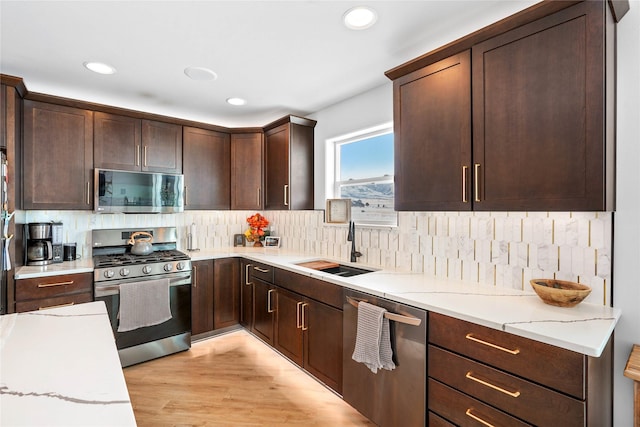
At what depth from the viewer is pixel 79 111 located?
2.92 metres

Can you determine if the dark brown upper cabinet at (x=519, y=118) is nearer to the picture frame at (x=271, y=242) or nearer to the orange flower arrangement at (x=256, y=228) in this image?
the picture frame at (x=271, y=242)

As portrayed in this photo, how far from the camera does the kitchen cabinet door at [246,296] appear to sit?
3.36 meters

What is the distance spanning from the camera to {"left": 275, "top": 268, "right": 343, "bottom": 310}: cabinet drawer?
2.28 m

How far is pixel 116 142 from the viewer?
10.2ft

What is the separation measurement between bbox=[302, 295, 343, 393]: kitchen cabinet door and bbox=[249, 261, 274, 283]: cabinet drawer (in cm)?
56

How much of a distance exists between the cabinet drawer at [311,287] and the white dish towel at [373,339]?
0.28 m

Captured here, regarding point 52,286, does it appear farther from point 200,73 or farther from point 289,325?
point 200,73

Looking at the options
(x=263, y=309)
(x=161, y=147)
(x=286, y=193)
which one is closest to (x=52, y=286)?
(x=161, y=147)

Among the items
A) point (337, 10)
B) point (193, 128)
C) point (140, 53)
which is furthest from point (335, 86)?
point (193, 128)

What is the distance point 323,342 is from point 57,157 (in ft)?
9.05

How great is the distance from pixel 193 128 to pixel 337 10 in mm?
2376

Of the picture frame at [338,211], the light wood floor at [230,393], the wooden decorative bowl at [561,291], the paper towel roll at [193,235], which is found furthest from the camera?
the paper towel roll at [193,235]

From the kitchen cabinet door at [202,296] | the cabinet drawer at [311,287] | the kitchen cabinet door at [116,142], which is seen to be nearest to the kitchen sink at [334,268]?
the cabinet drawer at [311,287]

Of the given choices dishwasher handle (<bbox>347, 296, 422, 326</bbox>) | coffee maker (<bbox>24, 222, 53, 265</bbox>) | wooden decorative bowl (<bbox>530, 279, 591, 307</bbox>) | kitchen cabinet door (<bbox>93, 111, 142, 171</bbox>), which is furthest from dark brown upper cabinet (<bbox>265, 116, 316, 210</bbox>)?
wooden decorative bowl (<bbox>530, 279, 591, 307</bbox>)
